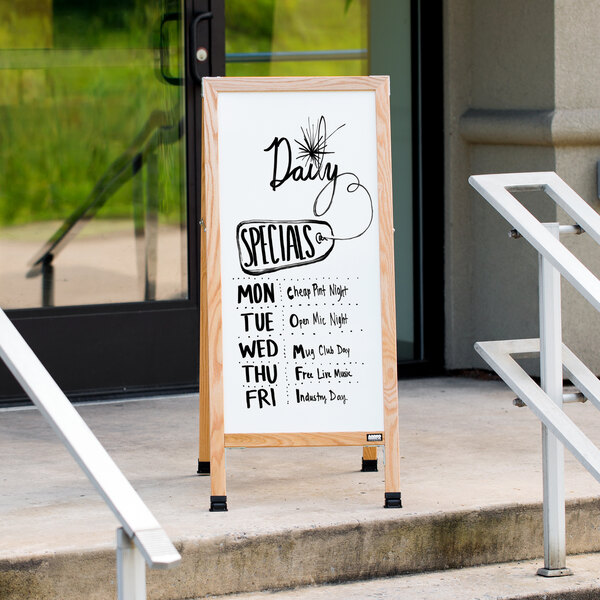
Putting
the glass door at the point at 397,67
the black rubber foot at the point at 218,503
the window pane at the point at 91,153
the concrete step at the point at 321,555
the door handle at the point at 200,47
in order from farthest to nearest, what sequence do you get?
1. the glass door at the point at 397,67
2. the door handle at the point at 200,47
3. the window pane at the point at 91,153
4. the black rubber foot at the point at 218,503
5. the concrete step at the point at 321,555

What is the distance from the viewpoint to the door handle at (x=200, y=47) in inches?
207

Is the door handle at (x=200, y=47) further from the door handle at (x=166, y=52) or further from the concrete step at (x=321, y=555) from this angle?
the concrete step at (x=321, y=555)

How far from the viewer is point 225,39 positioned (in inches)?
213

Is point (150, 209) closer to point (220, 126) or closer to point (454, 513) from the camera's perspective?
point (220, 126)

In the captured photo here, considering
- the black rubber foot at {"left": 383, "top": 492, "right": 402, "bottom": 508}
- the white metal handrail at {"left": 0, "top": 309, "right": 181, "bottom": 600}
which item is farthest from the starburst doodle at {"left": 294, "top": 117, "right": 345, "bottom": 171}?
the white metal handrail at {"left": 0, "top": 309, "right": 181, "bottom": 600}

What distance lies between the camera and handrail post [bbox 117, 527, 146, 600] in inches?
80.6

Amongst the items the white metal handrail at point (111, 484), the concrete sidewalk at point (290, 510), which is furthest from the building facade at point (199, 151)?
the white metal handrail at point (111, 484)

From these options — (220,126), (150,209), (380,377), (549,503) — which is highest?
(220,126)

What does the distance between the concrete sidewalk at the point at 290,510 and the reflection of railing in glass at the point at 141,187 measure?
93 centimetres

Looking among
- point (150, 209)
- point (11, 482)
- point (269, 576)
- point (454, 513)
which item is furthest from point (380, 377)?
point (150, 209)

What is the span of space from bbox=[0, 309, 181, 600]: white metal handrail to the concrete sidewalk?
0.94 meters

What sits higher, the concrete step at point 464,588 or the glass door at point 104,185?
the glass door at point 104,185

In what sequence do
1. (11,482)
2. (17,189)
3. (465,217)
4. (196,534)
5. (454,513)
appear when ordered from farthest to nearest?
1. (465,217)
2. (17,189)
3. (11,482)
4. (454,513)
5. (196,534)

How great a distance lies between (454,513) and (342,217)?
0.95m
